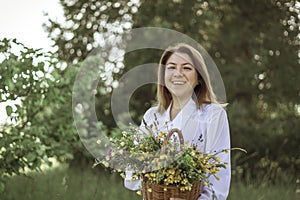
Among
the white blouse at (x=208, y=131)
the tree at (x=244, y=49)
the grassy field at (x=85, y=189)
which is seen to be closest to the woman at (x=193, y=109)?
the white blouse at (x=208, y=131)

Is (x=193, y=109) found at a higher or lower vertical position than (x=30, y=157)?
higher

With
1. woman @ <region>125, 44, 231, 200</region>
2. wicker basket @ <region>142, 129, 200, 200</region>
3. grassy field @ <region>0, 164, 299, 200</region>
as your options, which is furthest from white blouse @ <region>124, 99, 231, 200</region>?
grassy field @ <region>0, 164, 299, 200</region>

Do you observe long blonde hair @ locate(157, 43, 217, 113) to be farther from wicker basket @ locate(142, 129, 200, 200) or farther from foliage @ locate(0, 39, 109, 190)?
foliage @ locate(0, 39, 109, 190)

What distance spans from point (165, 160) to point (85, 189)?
8.61ft

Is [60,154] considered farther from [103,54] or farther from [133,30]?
[133,30]

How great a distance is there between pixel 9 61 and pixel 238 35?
3.35 meters

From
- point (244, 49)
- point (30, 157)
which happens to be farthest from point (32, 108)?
point (244, 49)

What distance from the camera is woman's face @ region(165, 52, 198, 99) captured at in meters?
Result: 2.52

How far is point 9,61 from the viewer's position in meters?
3.77

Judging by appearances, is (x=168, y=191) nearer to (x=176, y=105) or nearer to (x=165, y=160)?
(x=165, y=160)

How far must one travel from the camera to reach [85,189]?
454 cm

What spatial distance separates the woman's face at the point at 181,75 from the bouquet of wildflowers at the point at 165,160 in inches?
15.9

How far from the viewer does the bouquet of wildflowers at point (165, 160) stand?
2061mm

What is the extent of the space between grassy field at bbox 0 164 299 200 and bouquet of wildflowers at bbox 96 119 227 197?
1988mm
